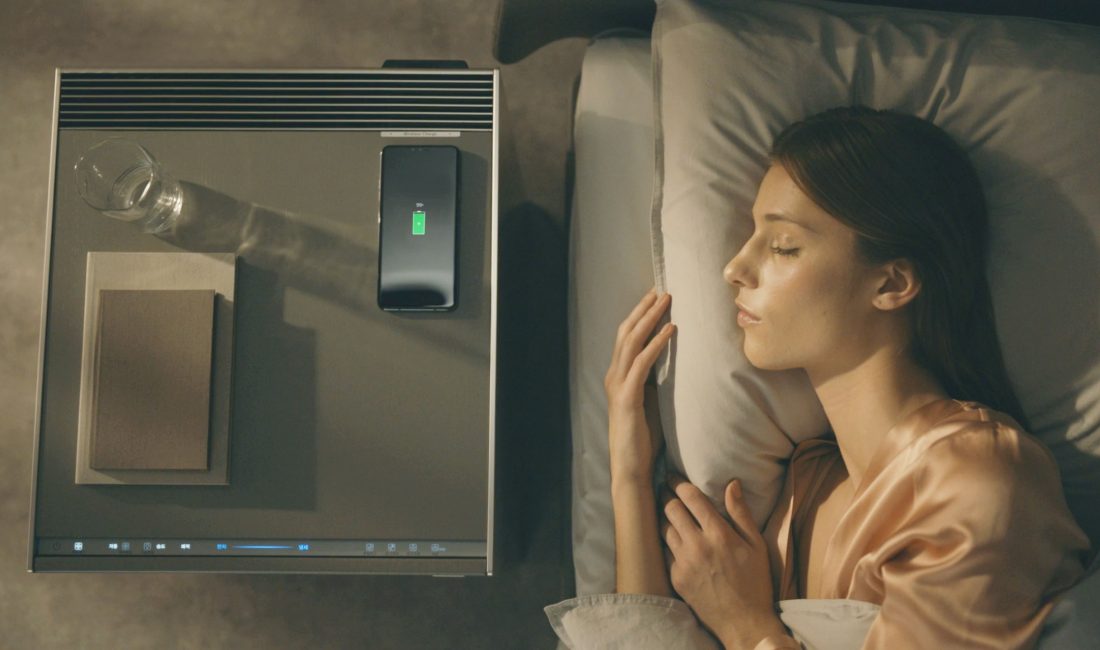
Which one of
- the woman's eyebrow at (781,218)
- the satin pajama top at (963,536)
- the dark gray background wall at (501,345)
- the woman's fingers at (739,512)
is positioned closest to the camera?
the satin pajama top at (963,536)

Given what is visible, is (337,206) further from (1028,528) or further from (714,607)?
(1028,528)

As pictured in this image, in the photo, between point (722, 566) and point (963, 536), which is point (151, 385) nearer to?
point (722, 566)

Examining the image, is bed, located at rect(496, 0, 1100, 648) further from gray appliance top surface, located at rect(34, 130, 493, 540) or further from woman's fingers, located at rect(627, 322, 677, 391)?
gray appliance top surface, located at rect(34, 130, 493, 540)

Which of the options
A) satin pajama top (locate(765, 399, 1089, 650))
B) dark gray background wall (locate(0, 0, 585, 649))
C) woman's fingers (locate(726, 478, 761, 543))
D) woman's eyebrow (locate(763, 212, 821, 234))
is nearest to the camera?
satin pajama top (locate(765, 399, 1089, 650))

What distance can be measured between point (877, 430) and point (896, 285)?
6.3 inches

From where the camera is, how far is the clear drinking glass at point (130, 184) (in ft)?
3.28

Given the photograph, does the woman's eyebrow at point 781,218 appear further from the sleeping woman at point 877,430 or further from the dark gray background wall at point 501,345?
the dark gray background wall at point 501,345

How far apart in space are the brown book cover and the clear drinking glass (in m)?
0.10

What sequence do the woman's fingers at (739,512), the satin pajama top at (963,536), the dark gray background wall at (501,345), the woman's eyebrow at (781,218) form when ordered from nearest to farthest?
the satin pajama top at (963,536), the woman's eyebrow at (781,218), the woman's fingers at (739,512), the dark gray background wall at (501,345)

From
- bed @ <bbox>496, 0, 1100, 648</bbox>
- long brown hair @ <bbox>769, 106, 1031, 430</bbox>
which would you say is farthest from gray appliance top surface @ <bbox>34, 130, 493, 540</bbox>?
long brown hair @ <bbox>769, 106, 1031, 430</bbox>

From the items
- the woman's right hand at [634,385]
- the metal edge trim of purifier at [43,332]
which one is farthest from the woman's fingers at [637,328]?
the metal edge trim of purifier at [43,332]

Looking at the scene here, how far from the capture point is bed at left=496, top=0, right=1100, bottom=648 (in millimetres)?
955

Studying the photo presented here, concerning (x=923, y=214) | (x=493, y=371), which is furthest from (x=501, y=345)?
(x=923, y=214)

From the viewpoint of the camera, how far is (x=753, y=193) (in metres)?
1.00
